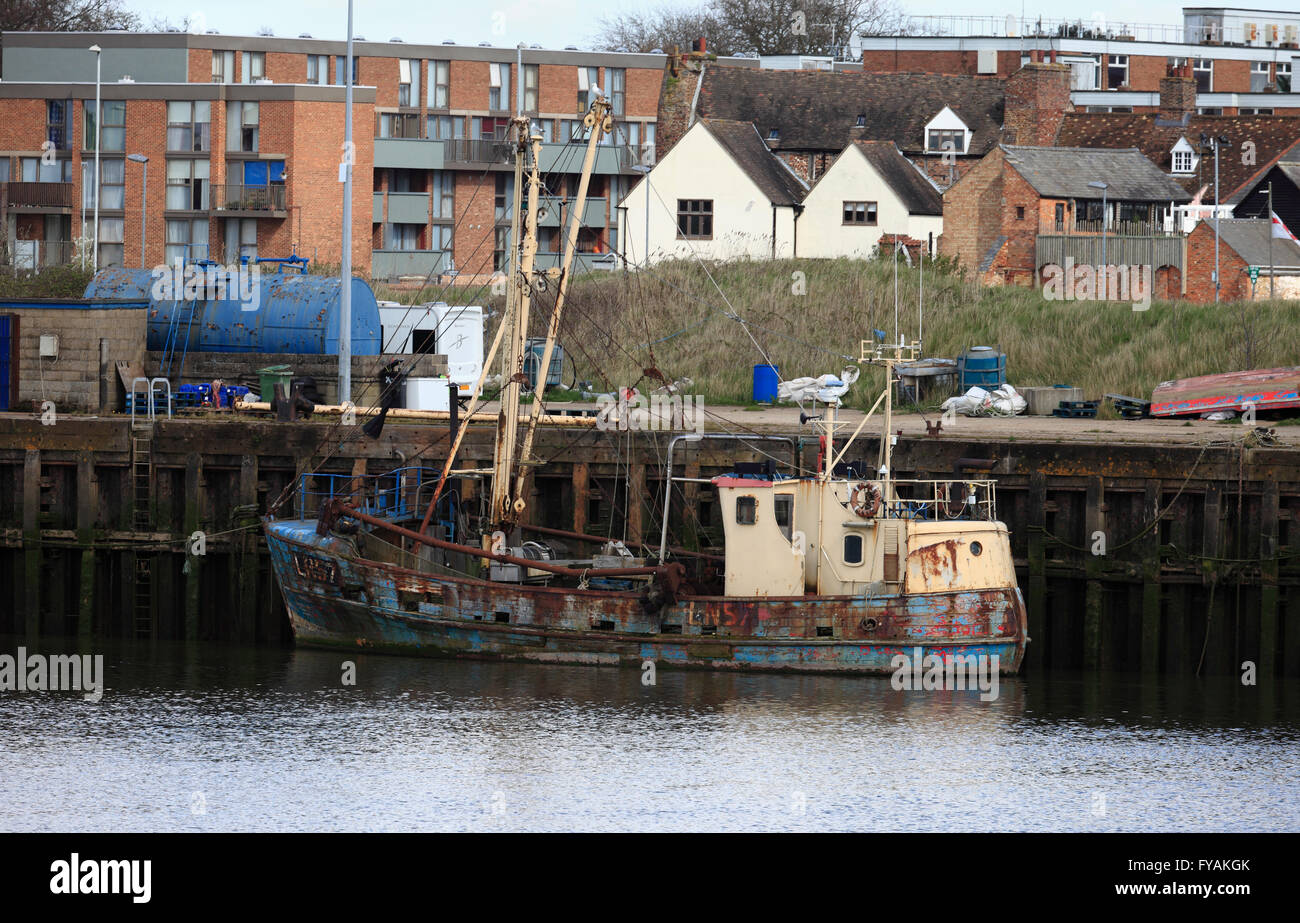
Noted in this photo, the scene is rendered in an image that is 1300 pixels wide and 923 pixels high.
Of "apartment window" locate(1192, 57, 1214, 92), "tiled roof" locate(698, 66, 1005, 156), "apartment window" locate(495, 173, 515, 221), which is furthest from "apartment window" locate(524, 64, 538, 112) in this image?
"apartment window" locate(1192, 57, 1214, 92)

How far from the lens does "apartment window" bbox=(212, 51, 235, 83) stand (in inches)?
3135

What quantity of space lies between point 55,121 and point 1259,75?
7521 cm

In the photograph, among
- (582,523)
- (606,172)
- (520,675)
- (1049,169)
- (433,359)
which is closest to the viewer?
(520,675)

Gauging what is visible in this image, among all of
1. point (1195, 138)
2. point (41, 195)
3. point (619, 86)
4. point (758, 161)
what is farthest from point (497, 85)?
point (1195, 138)

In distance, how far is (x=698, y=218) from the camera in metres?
64.8

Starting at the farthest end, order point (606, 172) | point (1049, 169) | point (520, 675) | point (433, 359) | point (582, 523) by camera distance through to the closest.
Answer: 1. point (606, 172)
2. point (1049, 169)
3. point (433, 359)
4. point (582, 523)
5. point (520, 675)

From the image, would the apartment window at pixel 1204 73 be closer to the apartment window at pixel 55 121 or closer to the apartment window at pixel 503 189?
the apartment window at pixel 503 189

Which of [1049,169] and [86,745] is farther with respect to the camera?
[1049,169]

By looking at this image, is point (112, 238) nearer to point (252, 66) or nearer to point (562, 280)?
point (252, 66)

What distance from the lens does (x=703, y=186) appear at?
64.6 metres

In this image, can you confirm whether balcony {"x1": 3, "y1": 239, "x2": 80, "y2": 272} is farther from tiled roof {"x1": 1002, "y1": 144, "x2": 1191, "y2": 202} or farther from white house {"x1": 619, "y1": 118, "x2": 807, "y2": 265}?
tiled roof {"x1": 1002, "y1": 144, "x2": 1191, "y2": 202}
